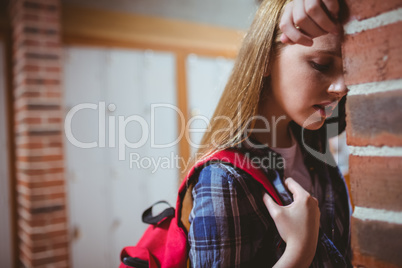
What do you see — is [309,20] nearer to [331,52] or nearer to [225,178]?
[331,52]

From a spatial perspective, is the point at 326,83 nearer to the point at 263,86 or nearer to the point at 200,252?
the point at 263,86

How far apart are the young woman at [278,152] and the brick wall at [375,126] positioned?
72 millimetres

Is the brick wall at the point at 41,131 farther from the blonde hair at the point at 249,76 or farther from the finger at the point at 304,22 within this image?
the finger at the point at 304,22

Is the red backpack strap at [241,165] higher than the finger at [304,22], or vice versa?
the finger at [304,22]

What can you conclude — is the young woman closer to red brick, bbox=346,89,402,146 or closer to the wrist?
the wrist

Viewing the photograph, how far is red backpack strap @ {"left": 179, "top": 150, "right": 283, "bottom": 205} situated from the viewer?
2.47 feet

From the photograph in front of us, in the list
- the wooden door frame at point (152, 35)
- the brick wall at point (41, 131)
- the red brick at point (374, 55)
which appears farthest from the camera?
the wooden door frame at point (152, 35)

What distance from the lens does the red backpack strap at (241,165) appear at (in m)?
0.75

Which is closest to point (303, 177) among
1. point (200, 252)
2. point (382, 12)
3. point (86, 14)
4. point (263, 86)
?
point (263, 86)

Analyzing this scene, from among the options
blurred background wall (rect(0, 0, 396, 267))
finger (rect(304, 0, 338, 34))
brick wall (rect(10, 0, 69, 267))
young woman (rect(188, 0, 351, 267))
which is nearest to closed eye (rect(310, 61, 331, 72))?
young woman (rect(188, 0, 351, 267))

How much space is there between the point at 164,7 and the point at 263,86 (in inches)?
128

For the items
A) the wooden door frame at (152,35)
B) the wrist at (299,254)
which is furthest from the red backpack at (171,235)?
the wooden door frame at (152,35)

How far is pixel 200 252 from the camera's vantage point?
704mm

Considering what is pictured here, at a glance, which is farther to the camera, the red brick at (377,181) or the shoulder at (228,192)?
the shoulder at (228,192)
